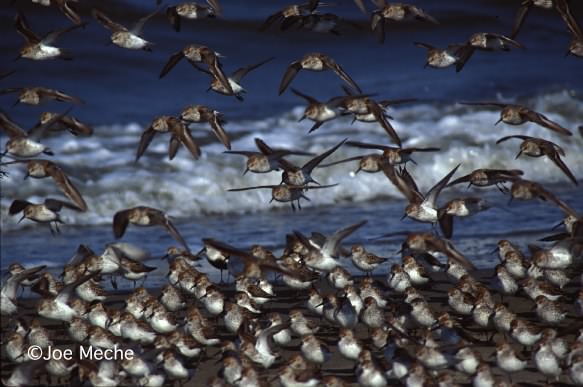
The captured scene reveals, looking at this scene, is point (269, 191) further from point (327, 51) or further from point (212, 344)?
point (327, 51)

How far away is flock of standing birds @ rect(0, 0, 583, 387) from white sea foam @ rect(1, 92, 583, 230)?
4.49 m

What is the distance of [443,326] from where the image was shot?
376 inches

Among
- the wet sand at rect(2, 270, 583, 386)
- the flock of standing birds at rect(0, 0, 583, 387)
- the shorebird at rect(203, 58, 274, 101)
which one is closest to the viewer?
the flock of standing birds at rect(0, 0, 583, 387)

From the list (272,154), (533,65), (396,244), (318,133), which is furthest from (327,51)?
(272,154)

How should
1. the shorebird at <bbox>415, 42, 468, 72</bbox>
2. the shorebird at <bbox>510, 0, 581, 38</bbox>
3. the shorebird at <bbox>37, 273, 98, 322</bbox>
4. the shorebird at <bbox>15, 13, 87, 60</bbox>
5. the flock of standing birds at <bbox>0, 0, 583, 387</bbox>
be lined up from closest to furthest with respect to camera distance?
the flock of standing birds at <bbox>0, 0, 583, 387</bbox>, the shorebird at <bbox>37, 273, 98, 322</bbox>, the shorebird at <bbox>510, 0, 581, 38</bbox>, the shorebird at <bbox>15, 13, 87, 60</bbox>, the shorebird at <bbox>415, 42, 468, 72</bbox>

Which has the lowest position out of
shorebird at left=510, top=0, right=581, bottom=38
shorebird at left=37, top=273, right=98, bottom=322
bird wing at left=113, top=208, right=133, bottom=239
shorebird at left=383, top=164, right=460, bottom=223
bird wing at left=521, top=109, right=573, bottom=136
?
shorebird at left=37, top=273, right=98, bottom=322

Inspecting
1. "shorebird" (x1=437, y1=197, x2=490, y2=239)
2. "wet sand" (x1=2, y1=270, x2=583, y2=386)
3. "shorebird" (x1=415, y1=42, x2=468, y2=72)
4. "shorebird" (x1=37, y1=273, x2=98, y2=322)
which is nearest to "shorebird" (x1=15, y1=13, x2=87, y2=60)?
"wet sand" (x1=2, y1=270, x2=583, y2=386)

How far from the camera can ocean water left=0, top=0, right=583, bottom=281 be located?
607 inches

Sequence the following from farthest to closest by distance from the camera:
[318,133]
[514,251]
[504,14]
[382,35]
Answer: [504,14], [318,133], [382,35], [514,251]

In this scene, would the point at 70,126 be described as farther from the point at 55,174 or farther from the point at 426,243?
the point at 426,243

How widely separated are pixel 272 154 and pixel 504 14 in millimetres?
21114

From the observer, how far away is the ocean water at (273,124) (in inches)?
607

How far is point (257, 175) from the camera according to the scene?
1922cm

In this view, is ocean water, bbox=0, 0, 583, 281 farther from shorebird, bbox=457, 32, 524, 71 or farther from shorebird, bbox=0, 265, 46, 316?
shorebird, bbox=0, 265, 46, 316
